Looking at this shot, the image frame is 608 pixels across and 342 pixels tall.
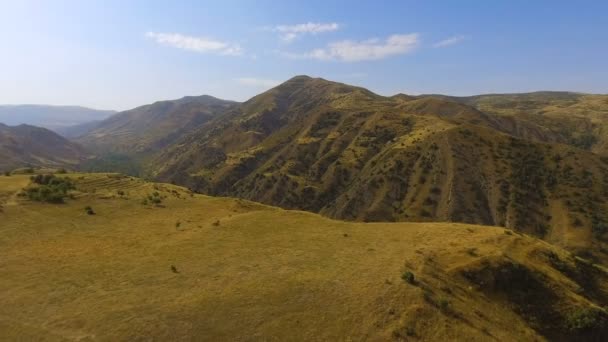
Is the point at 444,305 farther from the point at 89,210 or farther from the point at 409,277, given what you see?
the point at 89,210

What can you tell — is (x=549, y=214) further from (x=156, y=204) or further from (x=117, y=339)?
(x=117, y=339)

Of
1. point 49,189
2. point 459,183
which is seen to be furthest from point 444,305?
point 459,183

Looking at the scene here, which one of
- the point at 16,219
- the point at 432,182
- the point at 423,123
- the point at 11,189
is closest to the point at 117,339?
the point at 16,219

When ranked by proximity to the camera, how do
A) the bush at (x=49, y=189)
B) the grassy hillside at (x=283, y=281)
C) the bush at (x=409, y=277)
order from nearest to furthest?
the grassy hillside at (x=283, y=281) → the bush at (x=409, y=277) → the bush at (x=49, y=189)

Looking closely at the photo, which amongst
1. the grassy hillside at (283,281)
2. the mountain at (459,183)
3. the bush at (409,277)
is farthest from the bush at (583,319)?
the mountain at (459,183)

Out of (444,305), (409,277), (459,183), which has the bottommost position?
(459,183)

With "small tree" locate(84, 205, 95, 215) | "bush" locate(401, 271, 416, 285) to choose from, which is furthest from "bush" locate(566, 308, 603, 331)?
"small tree" locate(84, 205, 95, 215)

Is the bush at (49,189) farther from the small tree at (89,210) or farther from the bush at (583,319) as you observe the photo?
the bush at (583,319)

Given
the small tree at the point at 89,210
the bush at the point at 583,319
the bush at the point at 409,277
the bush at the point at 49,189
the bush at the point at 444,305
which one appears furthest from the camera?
the bush at the point at 49,189

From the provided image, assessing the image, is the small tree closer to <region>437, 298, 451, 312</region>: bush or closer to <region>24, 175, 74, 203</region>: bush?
<region>24, 175, 74, 203</region>: bush
